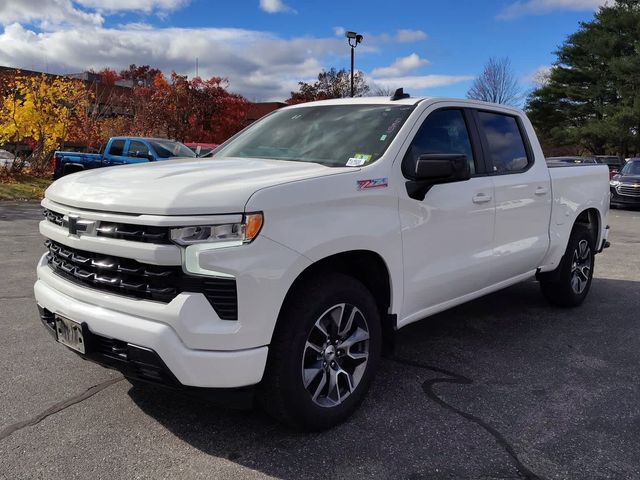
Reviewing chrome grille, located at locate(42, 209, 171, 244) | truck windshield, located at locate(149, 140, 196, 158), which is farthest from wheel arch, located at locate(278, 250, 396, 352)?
truck windshield, located at locate(149, 140, 196, 158)

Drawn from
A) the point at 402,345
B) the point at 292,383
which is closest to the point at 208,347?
the point at 292,383

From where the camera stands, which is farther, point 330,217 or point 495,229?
point 495,229

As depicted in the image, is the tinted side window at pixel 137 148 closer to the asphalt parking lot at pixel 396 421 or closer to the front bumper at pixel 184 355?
the asphalt parking lot at pixel 396 421

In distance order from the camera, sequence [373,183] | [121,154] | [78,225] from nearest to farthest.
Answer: [78,225] < [373,183] < [121,154]

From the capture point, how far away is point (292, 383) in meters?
2.88

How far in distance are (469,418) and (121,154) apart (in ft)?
47.6

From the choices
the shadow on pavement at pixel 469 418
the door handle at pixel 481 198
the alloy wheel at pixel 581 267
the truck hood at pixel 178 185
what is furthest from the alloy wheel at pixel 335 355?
the alloy wheel at pixel 581 267

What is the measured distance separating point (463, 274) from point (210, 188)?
203cm

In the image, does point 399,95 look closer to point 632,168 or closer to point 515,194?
point 515,194

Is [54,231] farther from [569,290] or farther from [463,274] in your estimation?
[569,290]

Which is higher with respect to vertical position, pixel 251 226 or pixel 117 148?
pixel 117 148

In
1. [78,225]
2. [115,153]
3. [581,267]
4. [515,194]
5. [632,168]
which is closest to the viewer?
[78,225]

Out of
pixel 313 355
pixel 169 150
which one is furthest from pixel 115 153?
pixel 313 355

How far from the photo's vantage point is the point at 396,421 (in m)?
3.29
